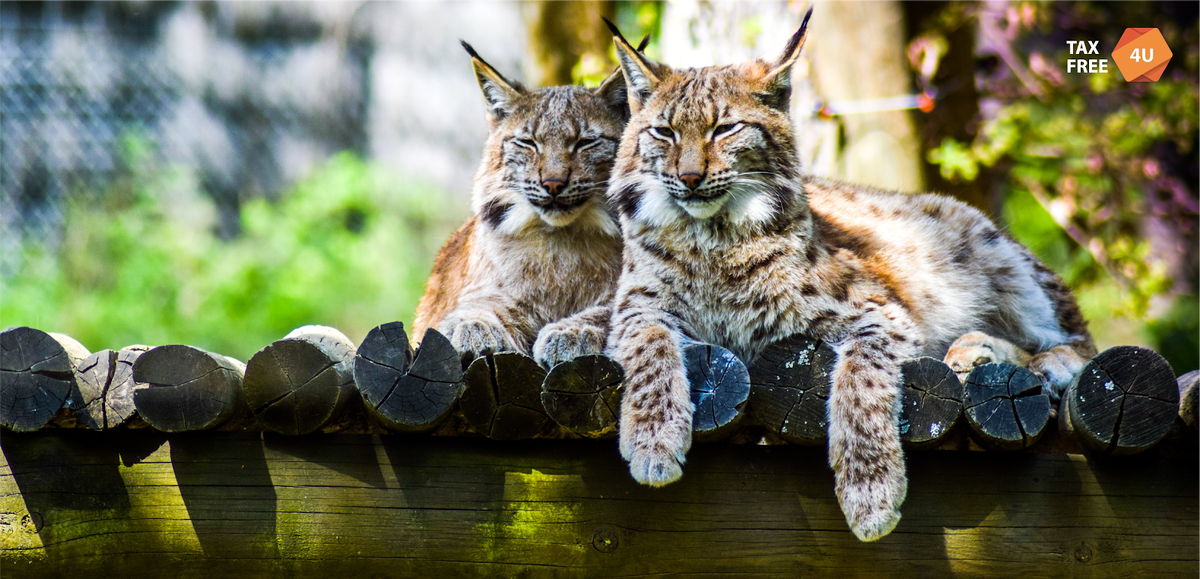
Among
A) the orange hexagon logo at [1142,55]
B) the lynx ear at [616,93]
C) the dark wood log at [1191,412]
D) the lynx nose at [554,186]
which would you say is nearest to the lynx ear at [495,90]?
the lynx ear at [616,93]

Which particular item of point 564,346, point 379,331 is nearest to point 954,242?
point 564,346

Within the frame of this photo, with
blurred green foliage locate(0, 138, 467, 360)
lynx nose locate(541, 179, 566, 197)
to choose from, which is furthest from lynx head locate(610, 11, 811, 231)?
blurred green foliage locate(0, 138, 467, 360)

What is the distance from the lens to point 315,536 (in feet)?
8.73

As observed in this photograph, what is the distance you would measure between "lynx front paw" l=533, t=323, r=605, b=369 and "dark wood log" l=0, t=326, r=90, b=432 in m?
1.31

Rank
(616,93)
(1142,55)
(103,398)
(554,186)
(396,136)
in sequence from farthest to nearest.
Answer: (396,136) → (1142,55) → (616,93) → (554,186) → (103,398)

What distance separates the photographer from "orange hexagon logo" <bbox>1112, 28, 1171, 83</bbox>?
6141 mm

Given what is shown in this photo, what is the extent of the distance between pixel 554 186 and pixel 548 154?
6.0 inches

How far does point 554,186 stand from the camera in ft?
10.8

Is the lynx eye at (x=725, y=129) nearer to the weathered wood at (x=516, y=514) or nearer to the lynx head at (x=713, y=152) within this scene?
the lynx head at (x=713, y=152)

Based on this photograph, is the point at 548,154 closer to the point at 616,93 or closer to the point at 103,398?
the point at 616,93

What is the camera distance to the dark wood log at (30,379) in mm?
2611

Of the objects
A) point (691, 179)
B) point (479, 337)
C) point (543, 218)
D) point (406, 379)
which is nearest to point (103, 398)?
point (406, 379)

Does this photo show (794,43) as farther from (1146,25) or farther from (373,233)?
(373,233)

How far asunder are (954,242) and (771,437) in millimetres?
1382
